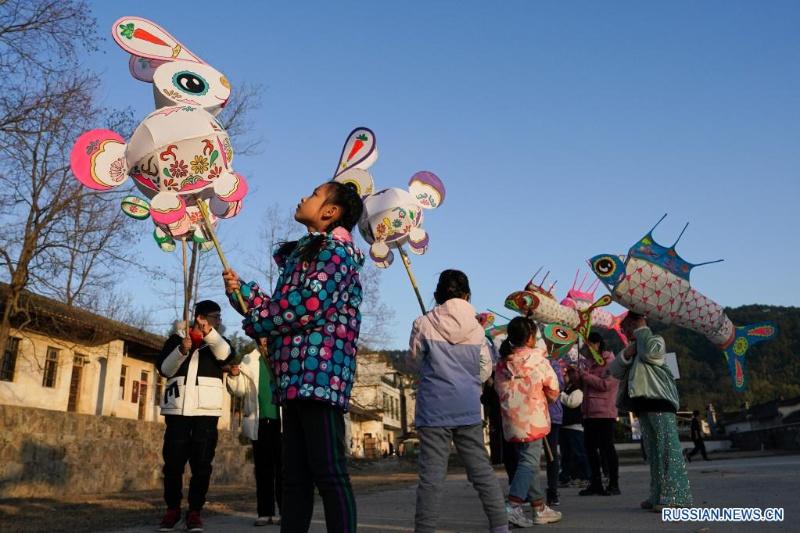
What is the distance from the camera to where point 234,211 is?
5215mm

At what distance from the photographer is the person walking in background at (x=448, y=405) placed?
3734 millimetres

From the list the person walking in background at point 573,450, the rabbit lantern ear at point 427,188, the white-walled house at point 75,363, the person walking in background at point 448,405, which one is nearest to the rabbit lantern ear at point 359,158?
the rabbit lantern ear at point 427,188

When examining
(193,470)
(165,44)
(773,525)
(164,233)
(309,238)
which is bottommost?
(773,525)

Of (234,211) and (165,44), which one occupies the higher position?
(165,44)

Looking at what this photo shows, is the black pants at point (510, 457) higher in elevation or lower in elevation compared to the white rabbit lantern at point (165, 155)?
lower

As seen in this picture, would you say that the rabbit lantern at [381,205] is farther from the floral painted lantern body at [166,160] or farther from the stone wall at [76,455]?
the stone wall at [76,455]

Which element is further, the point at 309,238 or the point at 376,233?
the point at 376,233

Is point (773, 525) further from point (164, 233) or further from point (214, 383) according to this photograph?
point (164, 233)

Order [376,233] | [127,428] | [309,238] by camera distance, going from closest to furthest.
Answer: [309,238] → [376,233] → [127,428]

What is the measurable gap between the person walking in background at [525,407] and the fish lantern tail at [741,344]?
680 cm

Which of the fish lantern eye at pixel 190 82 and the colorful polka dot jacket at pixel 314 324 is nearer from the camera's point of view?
the colorful polka dot jacket at pixel 314 324

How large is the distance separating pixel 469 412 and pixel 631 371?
1.89 meters

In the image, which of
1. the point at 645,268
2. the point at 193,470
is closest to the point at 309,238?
the point at 193,470

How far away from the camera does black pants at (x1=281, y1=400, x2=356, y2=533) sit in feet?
8.31
